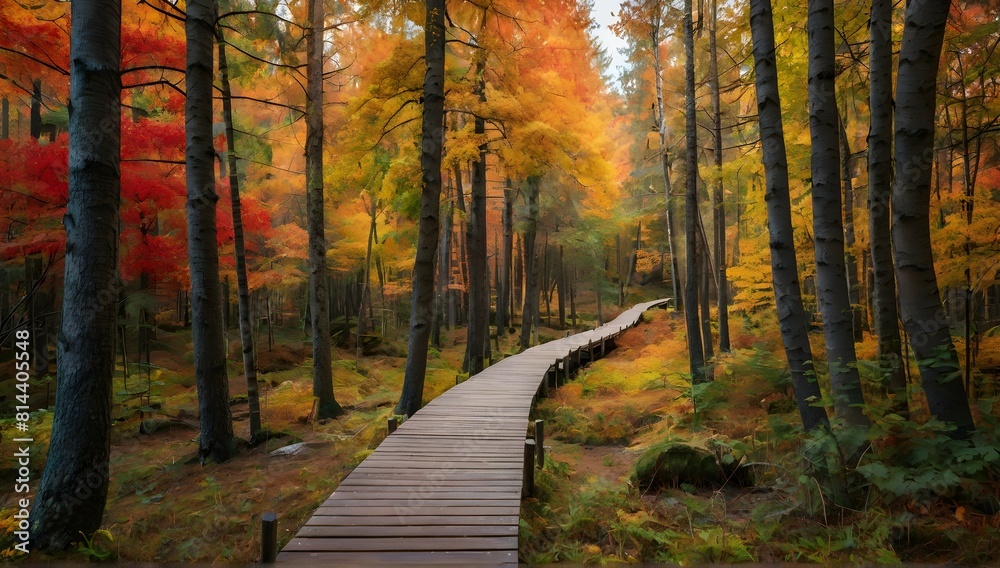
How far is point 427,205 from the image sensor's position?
8.95 metres

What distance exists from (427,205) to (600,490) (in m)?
5.64

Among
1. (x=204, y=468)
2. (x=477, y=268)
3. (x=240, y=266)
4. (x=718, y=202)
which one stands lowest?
(x=204, y=468)

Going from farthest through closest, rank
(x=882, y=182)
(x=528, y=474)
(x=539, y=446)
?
(x=539, y=446)
(x=882, y=182)
(x=528, y=474)

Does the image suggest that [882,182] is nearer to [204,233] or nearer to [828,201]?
[828,201]

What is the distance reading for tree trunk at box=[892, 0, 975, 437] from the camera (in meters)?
4.52

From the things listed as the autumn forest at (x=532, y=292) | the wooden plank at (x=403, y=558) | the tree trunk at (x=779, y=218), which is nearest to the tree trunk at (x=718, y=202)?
the autumn forest at (x=532, y=292)

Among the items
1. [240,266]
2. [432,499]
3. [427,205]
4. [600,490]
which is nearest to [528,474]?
[600,490]

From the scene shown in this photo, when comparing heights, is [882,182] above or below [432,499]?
above

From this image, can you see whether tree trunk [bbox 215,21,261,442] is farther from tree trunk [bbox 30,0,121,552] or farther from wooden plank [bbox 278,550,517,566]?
wooden plank [bbox 278,550,517,566]

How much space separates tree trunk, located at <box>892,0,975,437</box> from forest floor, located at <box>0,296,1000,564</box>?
912mm

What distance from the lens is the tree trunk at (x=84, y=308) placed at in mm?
4398

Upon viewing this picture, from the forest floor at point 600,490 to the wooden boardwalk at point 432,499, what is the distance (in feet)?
1.81

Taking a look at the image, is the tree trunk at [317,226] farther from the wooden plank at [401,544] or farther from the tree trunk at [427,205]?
the wooden plank at [401,544]

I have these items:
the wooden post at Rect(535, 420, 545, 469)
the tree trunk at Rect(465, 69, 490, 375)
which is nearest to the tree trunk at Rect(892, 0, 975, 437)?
the wooden post at Rect(535, 420, 545, 469)
